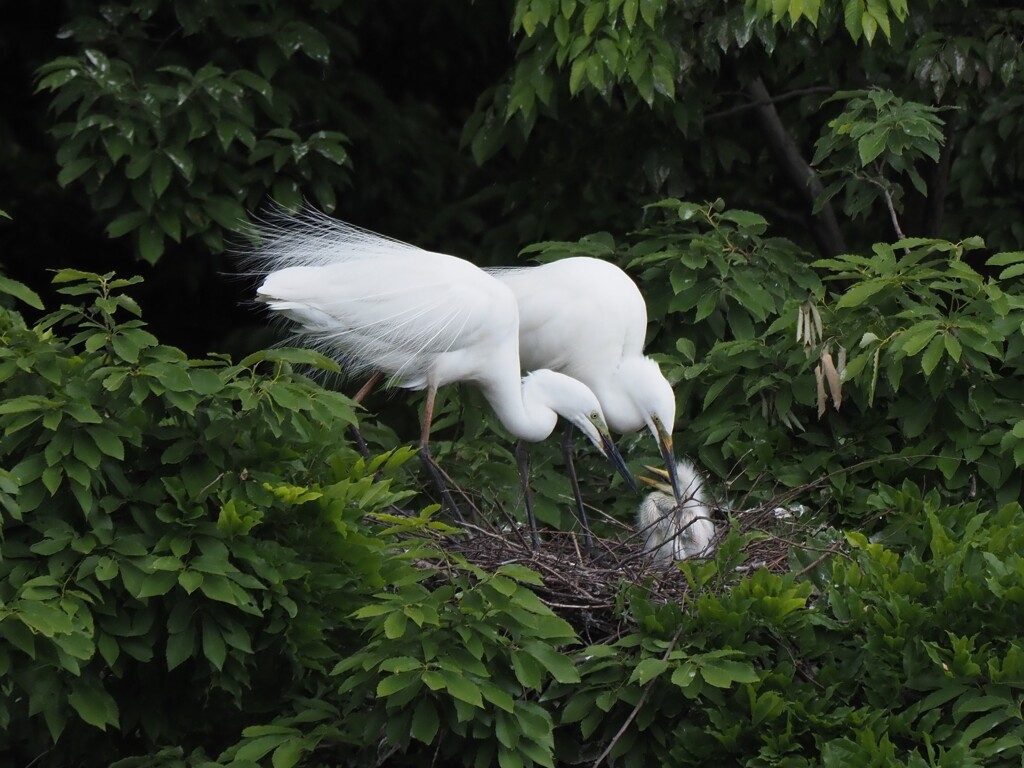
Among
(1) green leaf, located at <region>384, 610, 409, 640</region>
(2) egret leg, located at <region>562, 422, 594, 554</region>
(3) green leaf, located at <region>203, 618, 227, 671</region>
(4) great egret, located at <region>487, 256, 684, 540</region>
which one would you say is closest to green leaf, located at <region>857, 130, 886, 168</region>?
(4) great egret, located at <region>487, 256, 684, 540</region>

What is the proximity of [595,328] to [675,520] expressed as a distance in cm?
107

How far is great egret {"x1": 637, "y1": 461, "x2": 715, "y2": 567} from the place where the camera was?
190 inches

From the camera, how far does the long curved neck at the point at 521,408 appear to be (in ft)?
17.7

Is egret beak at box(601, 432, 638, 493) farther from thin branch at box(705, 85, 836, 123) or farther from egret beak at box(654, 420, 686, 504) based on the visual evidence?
thin branch at box(705, 85, 836, 123)

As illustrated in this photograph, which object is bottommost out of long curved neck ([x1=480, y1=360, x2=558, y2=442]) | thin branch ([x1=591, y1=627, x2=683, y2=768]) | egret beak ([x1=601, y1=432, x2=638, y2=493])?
egret beak ([x1=601, y1=432, x2=638, y2=493])

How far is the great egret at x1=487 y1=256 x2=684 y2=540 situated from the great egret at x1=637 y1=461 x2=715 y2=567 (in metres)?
0.16

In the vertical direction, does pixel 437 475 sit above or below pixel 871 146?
below

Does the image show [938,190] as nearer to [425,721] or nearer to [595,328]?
[595,328]

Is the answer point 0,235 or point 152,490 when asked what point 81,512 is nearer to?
point 152,490

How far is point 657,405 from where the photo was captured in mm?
5469

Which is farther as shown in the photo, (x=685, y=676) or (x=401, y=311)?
(x=401, y=311)

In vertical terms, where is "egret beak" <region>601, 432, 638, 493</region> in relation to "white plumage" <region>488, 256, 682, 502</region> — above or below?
below

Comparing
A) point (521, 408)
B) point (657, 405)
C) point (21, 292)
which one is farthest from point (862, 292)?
point (21, 292)

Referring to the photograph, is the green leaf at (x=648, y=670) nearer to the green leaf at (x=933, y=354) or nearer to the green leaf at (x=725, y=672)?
the green leaf at (x=725, y=672)
